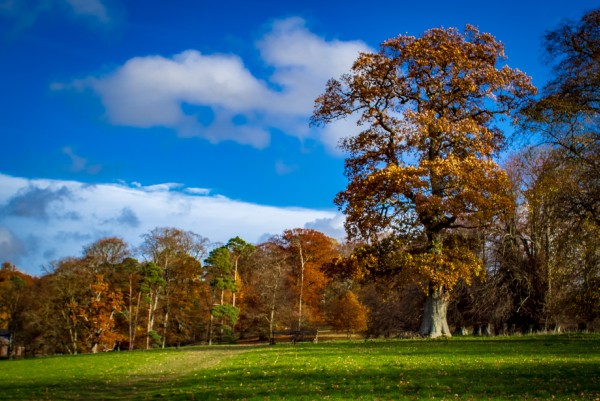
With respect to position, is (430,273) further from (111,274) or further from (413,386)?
(111,274)

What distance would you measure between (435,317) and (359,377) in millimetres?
15460

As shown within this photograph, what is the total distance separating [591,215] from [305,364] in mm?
13790

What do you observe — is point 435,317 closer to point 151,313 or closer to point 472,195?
point 472,195

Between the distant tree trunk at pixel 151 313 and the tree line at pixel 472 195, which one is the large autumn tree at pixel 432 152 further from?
the distant tree trunk at pixel 151 313

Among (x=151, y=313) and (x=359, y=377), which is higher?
(x=359, y=377)

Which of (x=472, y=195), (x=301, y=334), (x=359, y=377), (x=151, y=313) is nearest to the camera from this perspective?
(x=359, y=377)

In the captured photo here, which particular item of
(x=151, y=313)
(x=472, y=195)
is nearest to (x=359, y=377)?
(x=472, y=195)

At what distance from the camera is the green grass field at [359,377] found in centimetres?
1209

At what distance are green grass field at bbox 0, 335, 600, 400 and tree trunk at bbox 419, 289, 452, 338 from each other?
473 centimetres

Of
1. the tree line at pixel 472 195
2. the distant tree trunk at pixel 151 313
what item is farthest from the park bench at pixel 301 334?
the distant tree trunk at pixel 151 313

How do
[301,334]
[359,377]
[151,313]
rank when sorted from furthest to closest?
[151,313]
[301,334]
[359,377]

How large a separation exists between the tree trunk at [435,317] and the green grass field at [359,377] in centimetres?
473

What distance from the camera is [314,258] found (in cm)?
6525

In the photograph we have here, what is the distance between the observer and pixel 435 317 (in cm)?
2892
